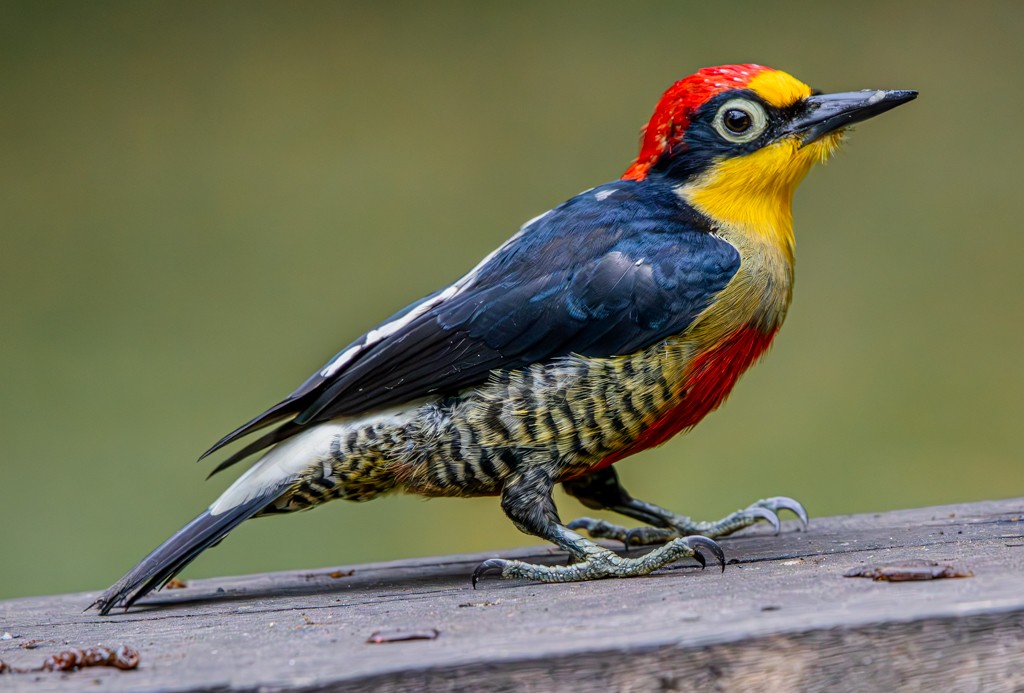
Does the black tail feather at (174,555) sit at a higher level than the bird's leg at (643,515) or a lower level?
higher

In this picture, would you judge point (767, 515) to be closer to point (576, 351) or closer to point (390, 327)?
point (576, 351)

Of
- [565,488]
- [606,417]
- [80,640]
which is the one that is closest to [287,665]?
[80,640]

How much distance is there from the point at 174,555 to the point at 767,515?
4.55 ft

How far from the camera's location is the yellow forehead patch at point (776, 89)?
8.08ft

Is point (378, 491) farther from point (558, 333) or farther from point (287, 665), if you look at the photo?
point (287, 665)

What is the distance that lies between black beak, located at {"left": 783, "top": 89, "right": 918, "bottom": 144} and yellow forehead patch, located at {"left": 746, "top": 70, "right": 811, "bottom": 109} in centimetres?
4

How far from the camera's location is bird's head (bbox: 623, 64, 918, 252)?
97.6 inches

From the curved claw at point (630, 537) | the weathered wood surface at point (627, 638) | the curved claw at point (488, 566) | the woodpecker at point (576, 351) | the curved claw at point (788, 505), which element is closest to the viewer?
the weathered wood surface at point (627, 638)

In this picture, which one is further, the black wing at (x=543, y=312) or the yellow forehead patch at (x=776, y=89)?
the yellow forehead patch at (x=776, y=89)

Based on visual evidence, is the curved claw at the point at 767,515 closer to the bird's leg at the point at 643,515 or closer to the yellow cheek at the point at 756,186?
the bird's leg at the point at 643,515

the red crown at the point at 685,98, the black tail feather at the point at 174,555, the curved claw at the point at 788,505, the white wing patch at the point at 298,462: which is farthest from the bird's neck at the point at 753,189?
the black tail feather at the point at 174,555

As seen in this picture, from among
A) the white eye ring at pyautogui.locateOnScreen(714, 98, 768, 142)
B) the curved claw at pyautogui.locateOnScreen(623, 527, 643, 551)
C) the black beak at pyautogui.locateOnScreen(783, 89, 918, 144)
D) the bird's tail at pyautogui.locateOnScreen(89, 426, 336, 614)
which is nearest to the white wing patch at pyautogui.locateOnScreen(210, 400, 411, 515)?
the bird's tail at pyautogui.locateOnScreen(89, 426, 336, 614)

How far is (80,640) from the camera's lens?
180cm

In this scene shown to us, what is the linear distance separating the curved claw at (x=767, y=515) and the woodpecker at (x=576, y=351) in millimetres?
417
